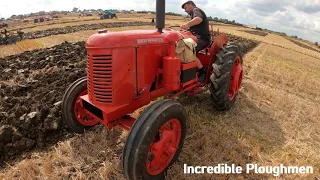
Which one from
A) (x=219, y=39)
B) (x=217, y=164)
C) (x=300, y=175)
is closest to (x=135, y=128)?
(x=217, y=164)

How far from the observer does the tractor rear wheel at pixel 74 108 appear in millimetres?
3602

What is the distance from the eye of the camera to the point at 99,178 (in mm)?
3010

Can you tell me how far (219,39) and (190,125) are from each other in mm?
1782

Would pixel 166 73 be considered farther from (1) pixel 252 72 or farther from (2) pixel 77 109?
(1) pixel 252 72

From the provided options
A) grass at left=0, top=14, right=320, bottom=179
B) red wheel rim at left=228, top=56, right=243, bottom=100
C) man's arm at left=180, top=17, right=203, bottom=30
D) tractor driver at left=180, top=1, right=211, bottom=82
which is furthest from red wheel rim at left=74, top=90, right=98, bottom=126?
red wheel rim at left=228, top=56, right=243, bottom=100

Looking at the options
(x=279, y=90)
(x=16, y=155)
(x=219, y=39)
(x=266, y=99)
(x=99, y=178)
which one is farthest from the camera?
(x=279, y=90)

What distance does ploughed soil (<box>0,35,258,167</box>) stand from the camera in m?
3.76

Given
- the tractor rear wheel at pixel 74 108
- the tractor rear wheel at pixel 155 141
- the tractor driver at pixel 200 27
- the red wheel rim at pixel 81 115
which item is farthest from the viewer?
the tractor driver at pixel 200 27

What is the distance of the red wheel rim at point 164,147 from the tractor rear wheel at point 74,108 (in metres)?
1.37

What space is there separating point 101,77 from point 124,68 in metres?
0.29

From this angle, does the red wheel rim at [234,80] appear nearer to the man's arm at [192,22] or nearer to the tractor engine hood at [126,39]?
the man's arm at [192,22]

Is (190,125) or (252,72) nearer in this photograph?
(190,125)

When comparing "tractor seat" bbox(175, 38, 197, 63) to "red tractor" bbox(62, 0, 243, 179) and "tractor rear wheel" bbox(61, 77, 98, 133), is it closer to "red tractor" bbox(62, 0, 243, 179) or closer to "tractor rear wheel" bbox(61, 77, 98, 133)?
"red tractor" bbox(62, 0, 243, 179)

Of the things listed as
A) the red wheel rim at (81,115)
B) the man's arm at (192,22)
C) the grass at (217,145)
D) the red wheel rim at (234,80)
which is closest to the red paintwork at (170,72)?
the grass at (217,145)
